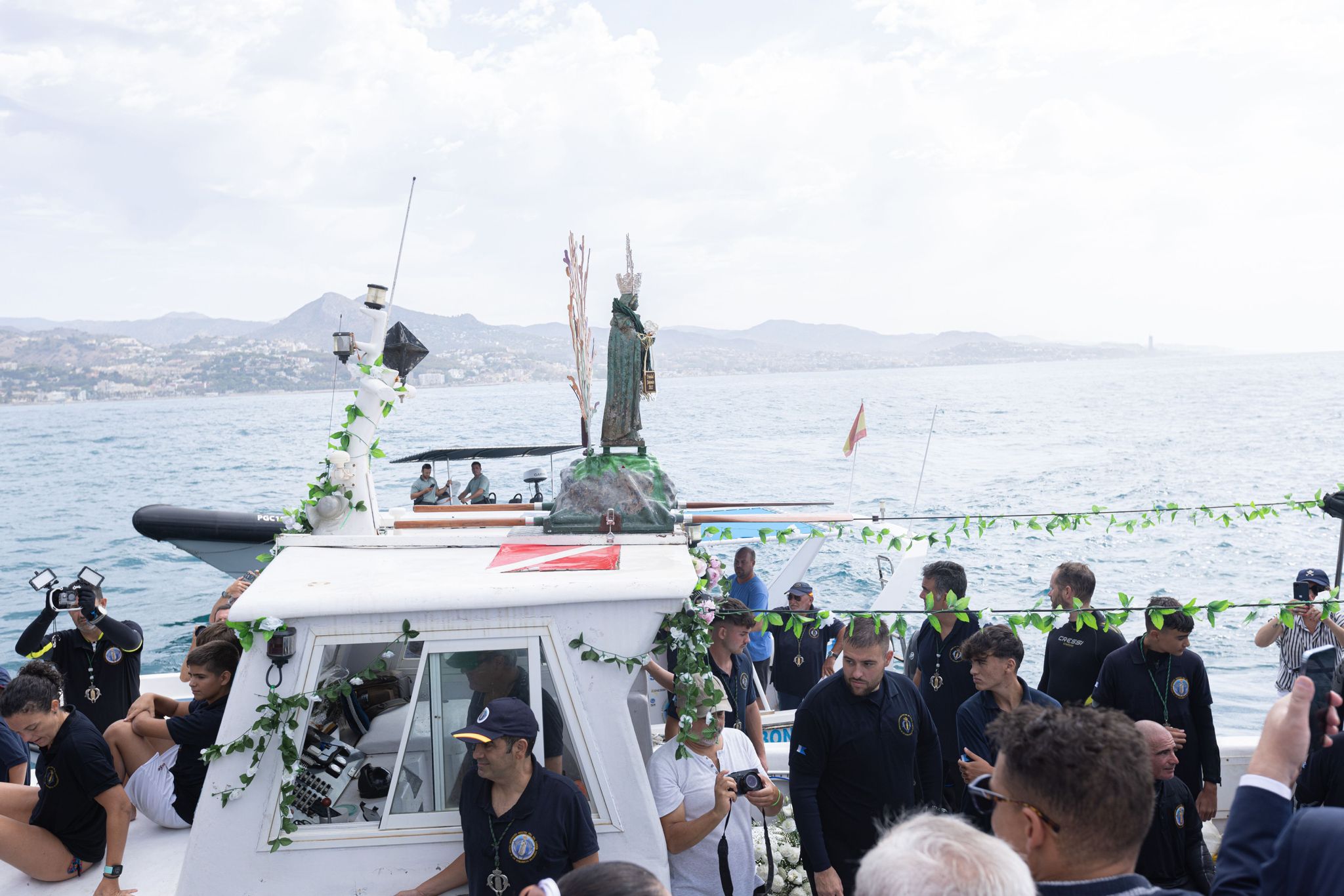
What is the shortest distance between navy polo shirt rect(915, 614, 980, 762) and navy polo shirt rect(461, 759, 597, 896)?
2.59m

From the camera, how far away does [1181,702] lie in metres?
4.62

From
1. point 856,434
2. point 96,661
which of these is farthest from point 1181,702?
point 856,434

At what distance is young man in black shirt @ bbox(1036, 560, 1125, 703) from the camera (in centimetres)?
552

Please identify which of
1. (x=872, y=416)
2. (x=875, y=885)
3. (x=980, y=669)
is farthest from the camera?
(x=872, y=416)

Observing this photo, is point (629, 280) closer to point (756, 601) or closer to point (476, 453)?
point (756, 601)

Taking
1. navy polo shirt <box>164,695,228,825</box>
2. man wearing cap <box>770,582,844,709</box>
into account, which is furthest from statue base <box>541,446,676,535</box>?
man wearing cap <box>770,582,844,709</box>

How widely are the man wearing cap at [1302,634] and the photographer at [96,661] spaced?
749 centimetres

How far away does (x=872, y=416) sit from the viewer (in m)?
76.5

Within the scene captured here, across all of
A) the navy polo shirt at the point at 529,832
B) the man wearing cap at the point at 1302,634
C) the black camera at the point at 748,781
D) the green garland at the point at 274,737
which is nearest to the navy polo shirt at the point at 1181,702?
the man wearing cap at the point at 1302,634

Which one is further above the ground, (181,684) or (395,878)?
(395,878)

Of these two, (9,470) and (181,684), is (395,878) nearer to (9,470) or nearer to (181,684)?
(181,684)

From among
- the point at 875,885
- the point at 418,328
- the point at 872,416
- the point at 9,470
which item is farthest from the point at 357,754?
the point at 418,328

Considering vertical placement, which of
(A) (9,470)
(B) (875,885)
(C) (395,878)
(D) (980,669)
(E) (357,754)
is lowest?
(A) (9,470)

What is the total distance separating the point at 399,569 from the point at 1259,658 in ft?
53.7
